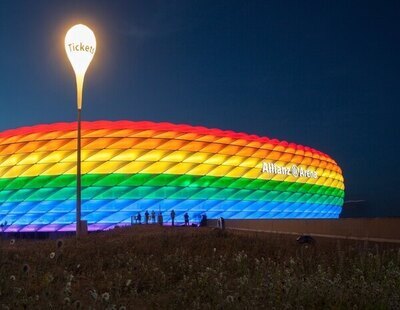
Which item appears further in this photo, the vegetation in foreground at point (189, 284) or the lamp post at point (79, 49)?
the lamp post at point (79, 49)

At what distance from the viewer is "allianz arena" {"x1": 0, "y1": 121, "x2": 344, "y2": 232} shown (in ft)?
126

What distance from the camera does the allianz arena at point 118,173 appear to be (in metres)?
38.5

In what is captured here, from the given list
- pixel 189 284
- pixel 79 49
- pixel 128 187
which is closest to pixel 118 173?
pixel 128 187

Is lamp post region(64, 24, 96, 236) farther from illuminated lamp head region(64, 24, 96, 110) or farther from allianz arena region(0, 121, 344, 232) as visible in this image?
allianz arena region(0, 121, 344, 232)

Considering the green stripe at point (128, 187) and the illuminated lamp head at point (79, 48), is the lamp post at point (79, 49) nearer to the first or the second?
the illuminated lamp head at point (79, 48)

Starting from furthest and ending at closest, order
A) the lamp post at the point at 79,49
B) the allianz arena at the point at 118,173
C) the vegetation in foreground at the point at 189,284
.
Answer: the allianz arena at the point at 118,173
the lamp post at the point at 79,49
the vegetation in foreground at the point at 189,284

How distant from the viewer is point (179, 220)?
40875mm

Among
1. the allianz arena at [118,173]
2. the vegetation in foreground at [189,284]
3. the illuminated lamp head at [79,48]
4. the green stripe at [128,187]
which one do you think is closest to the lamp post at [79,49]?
the illuminated lamp head at [79,48]

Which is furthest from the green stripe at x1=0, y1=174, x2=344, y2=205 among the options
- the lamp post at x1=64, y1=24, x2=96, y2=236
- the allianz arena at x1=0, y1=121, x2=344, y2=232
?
the lamp post at x1=64, y1=24, x2=96, y2=236

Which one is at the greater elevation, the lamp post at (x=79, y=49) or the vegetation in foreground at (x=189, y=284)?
the lamp post at (x=79, y=49)

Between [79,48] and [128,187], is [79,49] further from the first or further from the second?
[128,187]

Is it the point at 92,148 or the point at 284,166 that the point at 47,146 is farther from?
the point at 284,166

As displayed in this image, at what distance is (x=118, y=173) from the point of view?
127 feet

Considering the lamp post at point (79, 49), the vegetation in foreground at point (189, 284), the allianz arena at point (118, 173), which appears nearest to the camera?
the vegetation in foreground at point (189, 284)
